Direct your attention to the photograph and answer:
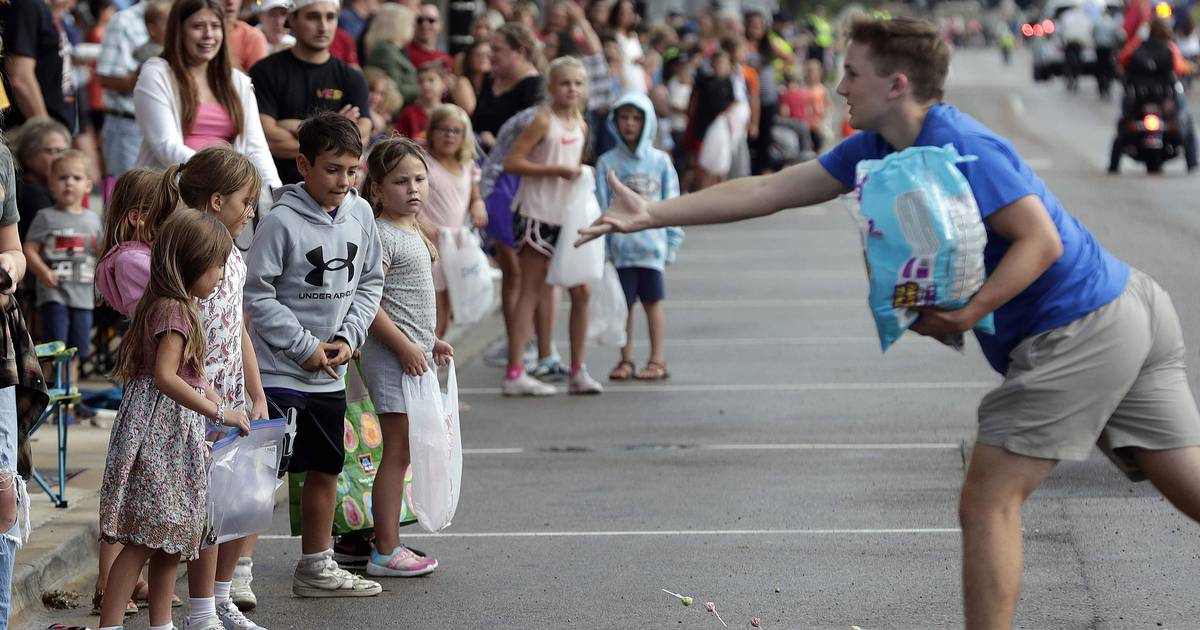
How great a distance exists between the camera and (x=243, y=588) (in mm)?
6070

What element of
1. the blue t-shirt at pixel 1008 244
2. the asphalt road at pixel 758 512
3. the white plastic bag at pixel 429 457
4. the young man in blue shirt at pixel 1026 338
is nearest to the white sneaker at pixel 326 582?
the asphalt road at pixel 758 512

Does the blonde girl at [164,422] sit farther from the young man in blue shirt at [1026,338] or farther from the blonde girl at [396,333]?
the young man in blue shirt at [1026,338]

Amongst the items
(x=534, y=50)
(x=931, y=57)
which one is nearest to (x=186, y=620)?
(x=931, y=57)

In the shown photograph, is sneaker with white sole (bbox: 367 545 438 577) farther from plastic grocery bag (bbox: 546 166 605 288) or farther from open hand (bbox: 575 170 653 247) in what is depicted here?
plastic grocery bag (bbox: 546 166 605 288)

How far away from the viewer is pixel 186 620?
18.5 feet

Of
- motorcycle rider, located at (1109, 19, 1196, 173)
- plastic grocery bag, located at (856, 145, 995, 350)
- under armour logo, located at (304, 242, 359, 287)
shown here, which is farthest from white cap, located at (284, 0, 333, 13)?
motorcycle rider, located at (1109, 19, 1196, 173)

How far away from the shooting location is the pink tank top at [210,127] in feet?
24.6

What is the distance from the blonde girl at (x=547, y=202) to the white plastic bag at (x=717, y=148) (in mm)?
10274

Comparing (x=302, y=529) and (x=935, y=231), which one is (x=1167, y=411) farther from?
(x=302, y=529)

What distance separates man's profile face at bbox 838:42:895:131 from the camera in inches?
189

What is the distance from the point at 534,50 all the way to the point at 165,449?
7.04 meters

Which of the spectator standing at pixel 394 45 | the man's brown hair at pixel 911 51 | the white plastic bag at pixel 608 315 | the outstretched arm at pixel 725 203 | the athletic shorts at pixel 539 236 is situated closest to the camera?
the man's brown hair at pixel 911 51

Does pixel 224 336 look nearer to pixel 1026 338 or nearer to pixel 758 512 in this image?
pixel 1026 338

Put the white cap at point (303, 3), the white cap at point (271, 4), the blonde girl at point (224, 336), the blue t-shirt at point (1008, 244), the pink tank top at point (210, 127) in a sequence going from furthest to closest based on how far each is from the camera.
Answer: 1. the white cap at point (271, 4)
2. the white cap at point (303, 3)
3. the pink tank top at point (210, 127)
4. the blonde girl at point (224, 336)
5. the blue t-shirt at point (1008, 244)
